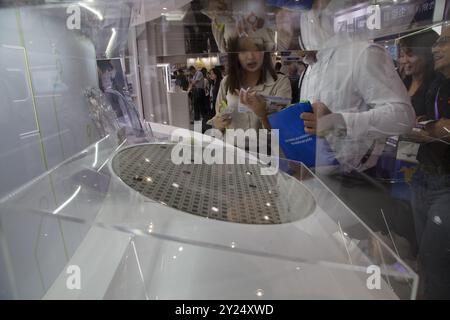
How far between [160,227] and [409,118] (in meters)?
1.03

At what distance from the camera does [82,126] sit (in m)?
0.98

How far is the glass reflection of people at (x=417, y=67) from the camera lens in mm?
1045

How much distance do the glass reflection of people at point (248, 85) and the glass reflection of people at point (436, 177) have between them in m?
0.56

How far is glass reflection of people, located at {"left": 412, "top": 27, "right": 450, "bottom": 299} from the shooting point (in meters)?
0.93

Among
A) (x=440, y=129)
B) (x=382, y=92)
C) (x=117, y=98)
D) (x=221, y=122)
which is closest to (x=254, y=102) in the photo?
(x=221, y=122)

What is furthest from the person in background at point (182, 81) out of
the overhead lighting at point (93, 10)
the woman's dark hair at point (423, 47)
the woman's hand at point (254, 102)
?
the woman's dark hair at point (423, 47)

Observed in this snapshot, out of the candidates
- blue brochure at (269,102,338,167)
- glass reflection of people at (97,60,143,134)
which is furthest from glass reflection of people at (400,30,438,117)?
glass reflection of people at (97,60,143,134)

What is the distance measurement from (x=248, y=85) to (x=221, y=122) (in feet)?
0.70

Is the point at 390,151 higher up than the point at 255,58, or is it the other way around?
the point at 255,58

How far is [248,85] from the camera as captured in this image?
49.0 inches

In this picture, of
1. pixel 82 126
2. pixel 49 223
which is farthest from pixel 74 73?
pixel 49 223

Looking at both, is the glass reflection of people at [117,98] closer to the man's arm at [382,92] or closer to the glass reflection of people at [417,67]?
the man's arm at [382,92]

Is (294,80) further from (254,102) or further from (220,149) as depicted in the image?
(220,149)
